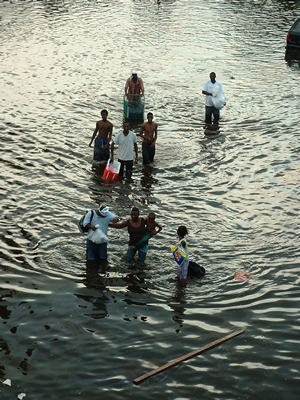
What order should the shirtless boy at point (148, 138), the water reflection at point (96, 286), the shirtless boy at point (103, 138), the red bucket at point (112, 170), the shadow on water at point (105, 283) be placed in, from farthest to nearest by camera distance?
the shirtless boy at point (148, 138), the shirtless boy at point (103, 138), the red bucket at point (112, 170), the shadow on water at point (105, 283), the water reflection at point (96, 286)

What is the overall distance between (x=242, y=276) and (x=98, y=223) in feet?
9.79

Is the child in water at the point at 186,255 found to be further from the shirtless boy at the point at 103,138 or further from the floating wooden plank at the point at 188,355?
the shirtless boy at the point at 103,138

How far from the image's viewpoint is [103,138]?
50.1 feet

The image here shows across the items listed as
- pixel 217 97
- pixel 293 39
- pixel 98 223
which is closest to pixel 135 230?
pixel 98 223

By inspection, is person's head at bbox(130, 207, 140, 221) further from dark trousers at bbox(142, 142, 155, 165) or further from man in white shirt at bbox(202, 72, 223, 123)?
man in white shirt at bbox(202, 72, 223, 123)

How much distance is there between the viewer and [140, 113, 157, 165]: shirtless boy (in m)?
15.3

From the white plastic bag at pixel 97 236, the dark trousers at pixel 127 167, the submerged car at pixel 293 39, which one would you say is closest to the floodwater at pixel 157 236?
the dark trousers at pixel 127 167

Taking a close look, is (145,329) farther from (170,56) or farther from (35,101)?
(170,56)

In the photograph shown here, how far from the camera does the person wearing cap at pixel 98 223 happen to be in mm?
10094

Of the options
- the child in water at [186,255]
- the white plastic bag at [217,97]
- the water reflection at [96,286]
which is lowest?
the water reflection at [96,286]

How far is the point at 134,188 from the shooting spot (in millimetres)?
14414

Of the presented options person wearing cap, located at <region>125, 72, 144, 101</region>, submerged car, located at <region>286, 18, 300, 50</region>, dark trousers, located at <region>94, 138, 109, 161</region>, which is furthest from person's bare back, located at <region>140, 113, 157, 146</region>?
submerged car, located at <region>286, 18, 300, 50</region>

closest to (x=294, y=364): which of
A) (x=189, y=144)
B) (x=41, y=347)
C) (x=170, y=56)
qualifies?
(x=41, y=347)

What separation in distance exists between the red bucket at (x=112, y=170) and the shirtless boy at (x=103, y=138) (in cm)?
92
